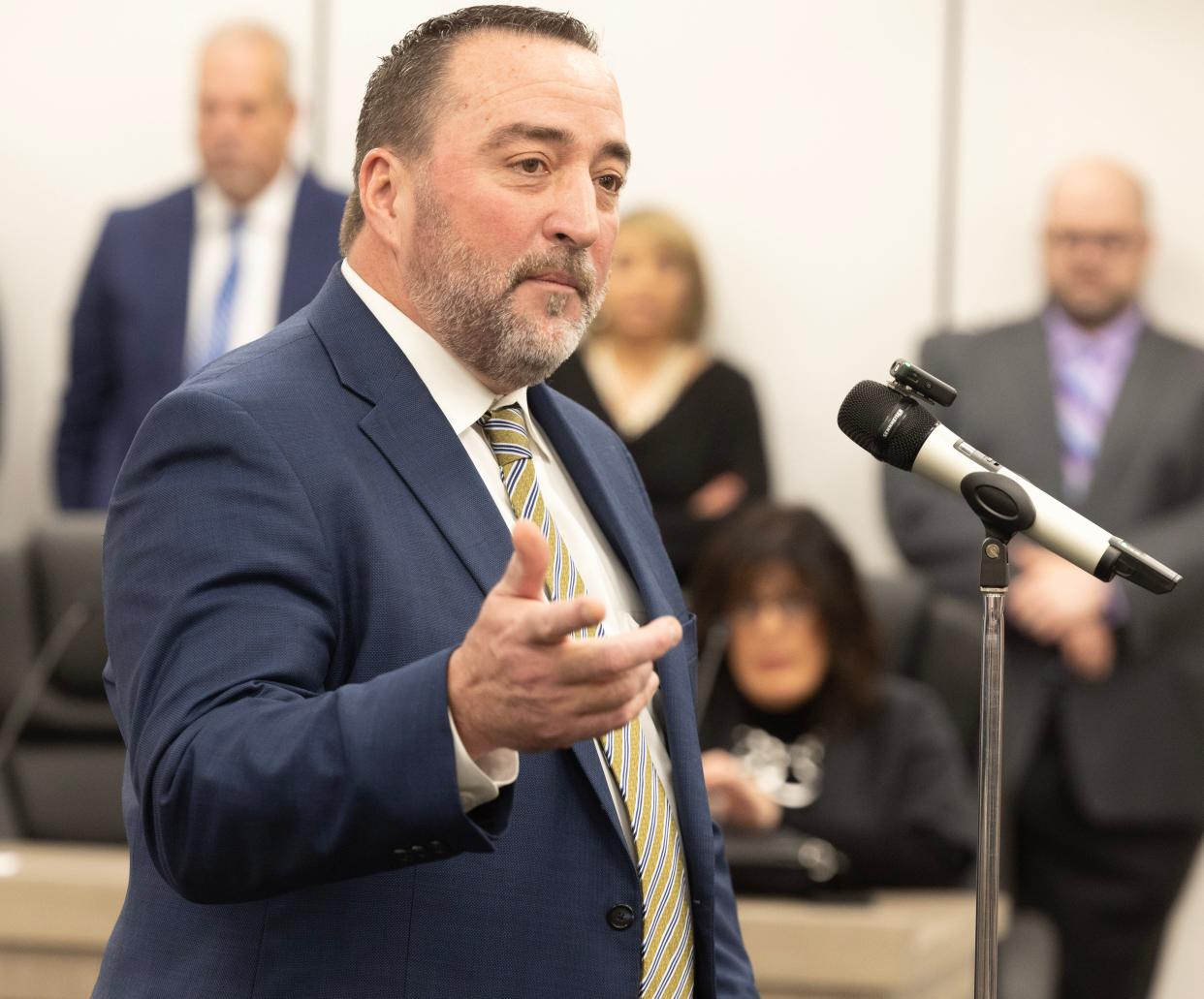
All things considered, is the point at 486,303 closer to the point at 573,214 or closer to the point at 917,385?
the point at 573,214

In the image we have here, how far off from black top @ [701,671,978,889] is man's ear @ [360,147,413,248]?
166 cm

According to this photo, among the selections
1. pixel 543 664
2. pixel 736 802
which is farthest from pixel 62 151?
pixel 543 664

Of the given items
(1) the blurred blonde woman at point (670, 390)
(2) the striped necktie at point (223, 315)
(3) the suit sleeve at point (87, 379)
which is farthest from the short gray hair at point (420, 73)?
(3) the suit sleeve at point (87, 379)

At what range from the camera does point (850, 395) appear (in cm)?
170

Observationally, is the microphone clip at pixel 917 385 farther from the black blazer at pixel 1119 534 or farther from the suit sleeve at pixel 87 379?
the suit sleeve at pixel 87 379

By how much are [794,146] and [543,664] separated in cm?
410

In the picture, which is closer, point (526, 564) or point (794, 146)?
point (526, 564)

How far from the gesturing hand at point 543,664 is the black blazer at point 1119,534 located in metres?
2.76

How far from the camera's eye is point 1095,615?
386cm

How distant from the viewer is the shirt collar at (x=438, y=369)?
165 cm

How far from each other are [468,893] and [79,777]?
2.21 m

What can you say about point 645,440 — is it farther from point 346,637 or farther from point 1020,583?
point 346,637

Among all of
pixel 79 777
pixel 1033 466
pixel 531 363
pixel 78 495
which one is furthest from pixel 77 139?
pixel 531 363

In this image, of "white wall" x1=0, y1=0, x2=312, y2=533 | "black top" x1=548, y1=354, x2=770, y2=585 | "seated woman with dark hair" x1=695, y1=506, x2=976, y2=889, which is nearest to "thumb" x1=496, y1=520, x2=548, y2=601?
"seated woman with dark hair" x1=695, y1=506, x2=976, y2=889
